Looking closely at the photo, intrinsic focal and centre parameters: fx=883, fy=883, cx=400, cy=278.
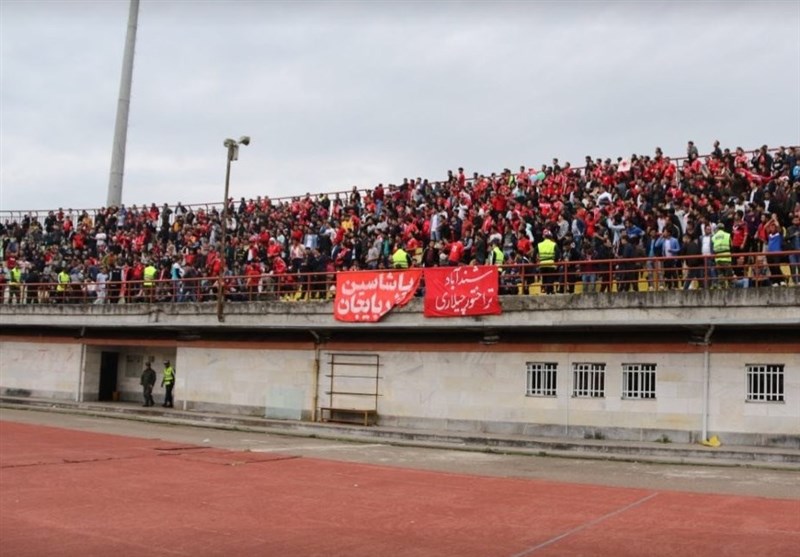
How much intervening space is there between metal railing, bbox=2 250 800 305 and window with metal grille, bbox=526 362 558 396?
6.41 feet

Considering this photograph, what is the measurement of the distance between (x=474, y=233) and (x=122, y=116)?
3360 centimetres

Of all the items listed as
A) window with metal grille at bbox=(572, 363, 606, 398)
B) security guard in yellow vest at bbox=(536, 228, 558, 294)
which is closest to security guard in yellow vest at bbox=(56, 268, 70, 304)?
security guard in yellow vest at bbox=(536, 228, 558, 294)

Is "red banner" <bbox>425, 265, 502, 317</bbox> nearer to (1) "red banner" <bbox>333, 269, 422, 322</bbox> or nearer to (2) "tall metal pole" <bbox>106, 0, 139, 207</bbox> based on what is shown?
(1) "red banner" <bbox>333, 269, 422, 322</bbox>

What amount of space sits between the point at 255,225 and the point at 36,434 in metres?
14.4

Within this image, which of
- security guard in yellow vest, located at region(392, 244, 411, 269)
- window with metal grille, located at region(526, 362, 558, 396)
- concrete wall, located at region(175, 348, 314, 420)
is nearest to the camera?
window with metal grille, located at region(526, 362, 558, 396)

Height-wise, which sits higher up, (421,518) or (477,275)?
(477,275)

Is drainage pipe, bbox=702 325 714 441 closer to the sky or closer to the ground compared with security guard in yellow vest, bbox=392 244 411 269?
closer to the ground

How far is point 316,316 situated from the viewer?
1079 inches

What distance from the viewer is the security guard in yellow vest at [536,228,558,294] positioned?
23984mm

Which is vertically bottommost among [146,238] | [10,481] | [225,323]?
[10,481]

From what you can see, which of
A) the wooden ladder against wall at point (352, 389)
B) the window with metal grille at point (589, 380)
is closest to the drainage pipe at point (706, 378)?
the window with metal grille at point (589, 380)

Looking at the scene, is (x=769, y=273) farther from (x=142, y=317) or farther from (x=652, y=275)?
(x=142, y=317)

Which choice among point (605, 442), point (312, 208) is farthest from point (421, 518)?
point (312, 208)

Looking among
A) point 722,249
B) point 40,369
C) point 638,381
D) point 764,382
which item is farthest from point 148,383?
point 764,382
